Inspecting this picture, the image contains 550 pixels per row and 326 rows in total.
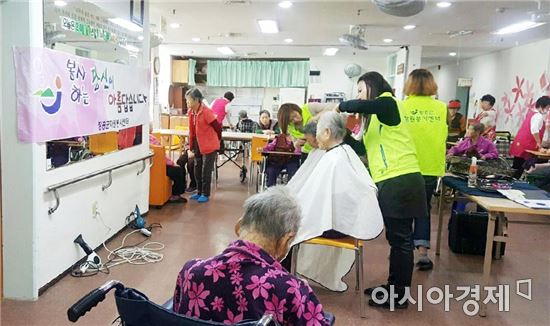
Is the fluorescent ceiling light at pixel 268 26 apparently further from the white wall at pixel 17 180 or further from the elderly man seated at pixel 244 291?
the elderly man seated at pixel 244 291

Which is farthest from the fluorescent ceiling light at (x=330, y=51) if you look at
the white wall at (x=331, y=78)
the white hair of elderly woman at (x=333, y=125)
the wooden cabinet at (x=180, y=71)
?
the white hair of elderly woman at (x=333, y=125)

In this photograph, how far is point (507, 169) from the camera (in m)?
3.52

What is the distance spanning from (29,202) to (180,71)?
9.73 meters

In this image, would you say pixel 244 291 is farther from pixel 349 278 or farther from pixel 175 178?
pixel 175 178

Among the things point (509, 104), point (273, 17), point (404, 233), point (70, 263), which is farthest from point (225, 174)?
point (509, 104)

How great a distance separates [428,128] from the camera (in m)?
3.19

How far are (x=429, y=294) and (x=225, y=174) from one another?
4.92 m

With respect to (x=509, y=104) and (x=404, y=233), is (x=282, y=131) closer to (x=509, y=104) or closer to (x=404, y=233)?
(x=404, y=233)

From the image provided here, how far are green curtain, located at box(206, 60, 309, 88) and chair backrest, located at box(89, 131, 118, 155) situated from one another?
8369mm

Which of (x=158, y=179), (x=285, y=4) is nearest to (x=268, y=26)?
(x=285, y=4)

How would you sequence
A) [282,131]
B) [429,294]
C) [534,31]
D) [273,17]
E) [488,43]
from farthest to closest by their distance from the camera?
1. [488,43]
2. [534,31]
3. [273,17]
4. [282,131]
5. [429,294]

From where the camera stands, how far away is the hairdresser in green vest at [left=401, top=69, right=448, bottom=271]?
3.12m

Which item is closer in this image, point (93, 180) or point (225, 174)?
point (93, 180)

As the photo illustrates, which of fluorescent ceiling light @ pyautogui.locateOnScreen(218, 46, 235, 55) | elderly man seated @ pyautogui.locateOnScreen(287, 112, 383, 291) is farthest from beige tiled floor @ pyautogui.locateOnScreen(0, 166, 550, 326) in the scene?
fluorescent ceiling light @ pyautogui.locateOnScreen(218, 46, 235, 55)
